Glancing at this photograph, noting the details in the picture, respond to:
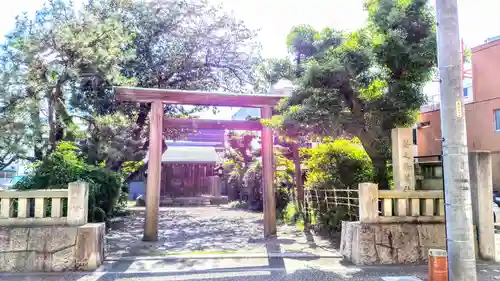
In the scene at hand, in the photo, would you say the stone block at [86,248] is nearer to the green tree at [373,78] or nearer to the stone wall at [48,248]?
the stone wall at [48,248]

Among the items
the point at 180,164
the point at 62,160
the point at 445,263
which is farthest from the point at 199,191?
the point at 445,263

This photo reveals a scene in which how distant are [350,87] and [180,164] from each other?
1651cm

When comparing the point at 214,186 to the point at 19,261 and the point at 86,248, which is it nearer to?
the point at 86,248

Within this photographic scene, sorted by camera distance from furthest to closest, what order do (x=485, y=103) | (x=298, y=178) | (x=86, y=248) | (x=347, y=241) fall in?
(x=485, y=103), (x=298, y=178), (x=347, y=241), (x=86, y=248)

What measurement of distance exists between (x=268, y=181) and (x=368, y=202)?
375cm

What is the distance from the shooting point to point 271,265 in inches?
240

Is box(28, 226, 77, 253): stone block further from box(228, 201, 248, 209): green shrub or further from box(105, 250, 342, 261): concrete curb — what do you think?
box(228, 201, 248, 209): green shrub

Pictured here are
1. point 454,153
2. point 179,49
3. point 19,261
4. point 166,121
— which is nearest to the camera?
point 454,153

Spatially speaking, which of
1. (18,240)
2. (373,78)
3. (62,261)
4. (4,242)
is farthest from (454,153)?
(4,242)

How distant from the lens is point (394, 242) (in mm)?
6105

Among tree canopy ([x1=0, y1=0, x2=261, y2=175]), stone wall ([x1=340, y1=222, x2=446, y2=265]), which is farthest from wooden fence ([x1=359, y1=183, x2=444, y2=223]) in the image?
tree canopy ([x1=0, y1=0, x2=261, y2=175])

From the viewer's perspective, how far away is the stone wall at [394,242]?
6035mm

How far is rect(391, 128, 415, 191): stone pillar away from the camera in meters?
6.58

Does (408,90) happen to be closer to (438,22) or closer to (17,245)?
(438,22)
